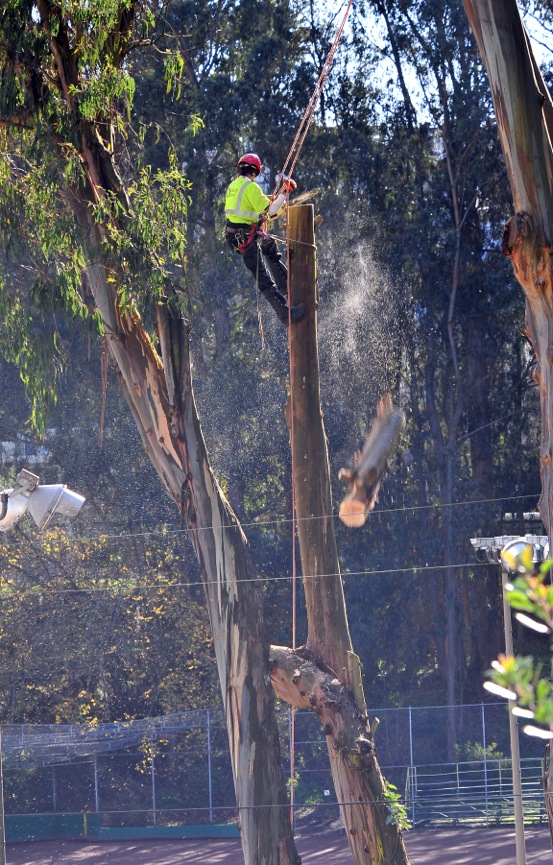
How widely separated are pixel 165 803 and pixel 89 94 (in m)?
15.6

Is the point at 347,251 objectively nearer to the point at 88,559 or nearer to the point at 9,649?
the point at 88,559

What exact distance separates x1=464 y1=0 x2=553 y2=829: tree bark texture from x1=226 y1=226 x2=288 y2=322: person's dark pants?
2.45 metres

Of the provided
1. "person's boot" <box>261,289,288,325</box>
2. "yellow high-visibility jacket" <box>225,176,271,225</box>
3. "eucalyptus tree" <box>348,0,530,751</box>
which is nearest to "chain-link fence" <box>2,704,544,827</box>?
"eucalyptus tree" <box>348,0,530,751</box>

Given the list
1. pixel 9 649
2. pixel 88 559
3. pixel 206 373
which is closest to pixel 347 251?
pixel 206 373

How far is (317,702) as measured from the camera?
28.2 ft

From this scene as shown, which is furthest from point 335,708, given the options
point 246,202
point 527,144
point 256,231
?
point 527,144

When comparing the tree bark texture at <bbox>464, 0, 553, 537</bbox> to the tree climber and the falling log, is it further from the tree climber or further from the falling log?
the falling log

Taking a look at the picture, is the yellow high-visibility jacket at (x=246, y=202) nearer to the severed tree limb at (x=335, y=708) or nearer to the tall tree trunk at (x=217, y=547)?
the tall tree trunk at (x=217, y=547)

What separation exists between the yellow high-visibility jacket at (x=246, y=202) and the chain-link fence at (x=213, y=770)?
41.1 feet

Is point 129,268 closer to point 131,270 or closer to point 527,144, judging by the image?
point 131,270

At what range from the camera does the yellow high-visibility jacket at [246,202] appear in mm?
8695

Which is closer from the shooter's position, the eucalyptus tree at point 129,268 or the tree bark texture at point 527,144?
the tree bark texture at point 527,144

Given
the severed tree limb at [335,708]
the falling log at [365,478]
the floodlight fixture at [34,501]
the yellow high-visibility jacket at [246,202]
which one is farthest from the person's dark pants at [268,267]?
the severed tree limb at [335,708]

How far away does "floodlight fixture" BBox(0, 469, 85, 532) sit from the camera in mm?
8586
